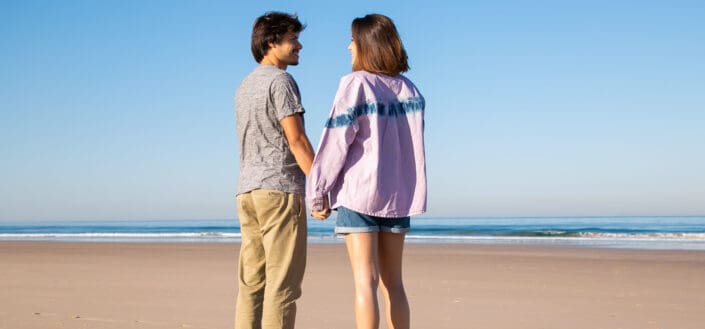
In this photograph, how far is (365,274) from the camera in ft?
10.4

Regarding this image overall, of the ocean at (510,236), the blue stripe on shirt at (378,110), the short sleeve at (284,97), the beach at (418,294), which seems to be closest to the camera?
the blue stripe on shirt at (378,110)

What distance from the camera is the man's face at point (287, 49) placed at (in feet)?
11.1

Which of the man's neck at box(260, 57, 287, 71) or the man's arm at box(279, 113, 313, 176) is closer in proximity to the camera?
the man's arm at box(279, 113, 313, 176)

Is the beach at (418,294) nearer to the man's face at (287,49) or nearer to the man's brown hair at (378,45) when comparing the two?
the man's face at (287,49)

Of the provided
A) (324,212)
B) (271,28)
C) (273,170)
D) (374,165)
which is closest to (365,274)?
(324,212)

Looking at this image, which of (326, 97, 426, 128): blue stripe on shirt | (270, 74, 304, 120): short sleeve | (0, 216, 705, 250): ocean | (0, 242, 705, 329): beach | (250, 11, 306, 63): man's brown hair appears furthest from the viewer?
(0, 216, 705, 250): ocean

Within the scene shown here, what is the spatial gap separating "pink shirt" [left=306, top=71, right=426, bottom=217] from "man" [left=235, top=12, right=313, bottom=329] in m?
0.14

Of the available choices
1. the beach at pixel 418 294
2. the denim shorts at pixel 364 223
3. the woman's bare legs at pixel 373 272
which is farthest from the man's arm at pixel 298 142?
the beach at pixel 418 294

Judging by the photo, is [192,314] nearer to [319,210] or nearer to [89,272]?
[319,210]

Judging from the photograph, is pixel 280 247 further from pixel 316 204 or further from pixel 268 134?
pixel 268 134

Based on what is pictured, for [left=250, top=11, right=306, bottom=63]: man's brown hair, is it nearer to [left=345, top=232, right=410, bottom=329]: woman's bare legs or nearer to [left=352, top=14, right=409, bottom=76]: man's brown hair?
[left=352, top=14, right=409, bottom=76]: man's brown hair

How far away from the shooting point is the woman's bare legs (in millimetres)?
3156

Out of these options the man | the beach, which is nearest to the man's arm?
the man

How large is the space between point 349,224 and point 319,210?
0.49 ft
